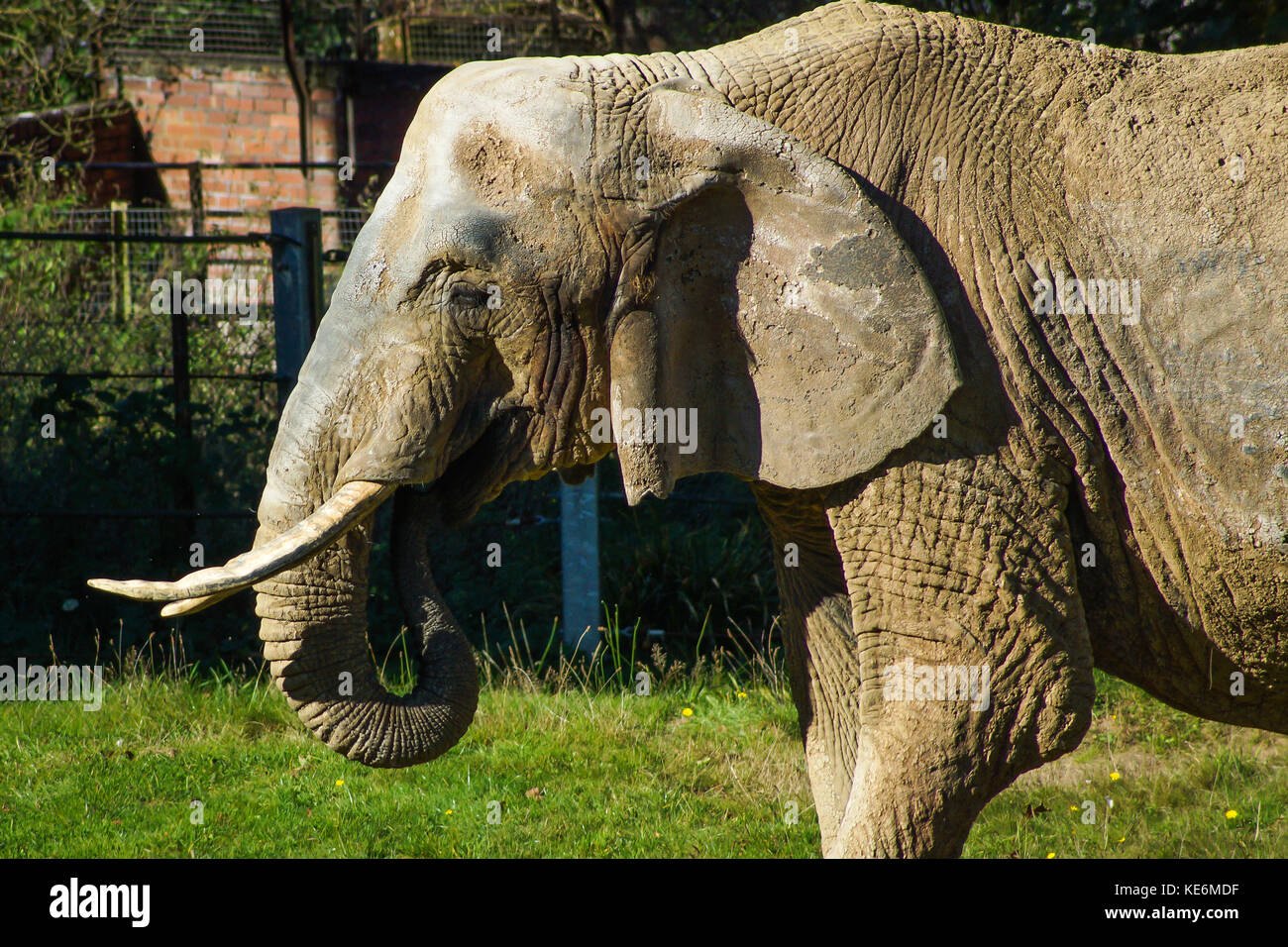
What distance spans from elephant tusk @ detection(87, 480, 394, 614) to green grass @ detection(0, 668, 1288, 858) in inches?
87.1

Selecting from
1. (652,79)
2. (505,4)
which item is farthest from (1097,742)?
(505,4)

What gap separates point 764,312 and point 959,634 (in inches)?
34.3

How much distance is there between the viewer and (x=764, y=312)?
319cm

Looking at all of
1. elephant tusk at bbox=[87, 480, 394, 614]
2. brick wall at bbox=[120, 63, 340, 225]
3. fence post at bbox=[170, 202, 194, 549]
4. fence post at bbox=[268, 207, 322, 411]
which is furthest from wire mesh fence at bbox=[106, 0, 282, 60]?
elephant tusk at bbox=[87, 480, 394, 614]

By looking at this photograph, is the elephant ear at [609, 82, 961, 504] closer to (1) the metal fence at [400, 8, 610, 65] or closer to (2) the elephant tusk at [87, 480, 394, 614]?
(2) the elephant tusk at [87, 480, 394, 614]

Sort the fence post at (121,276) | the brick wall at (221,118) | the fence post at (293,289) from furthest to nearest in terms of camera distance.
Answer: the brick wall at (221,118) < the fence post at (121,276) < the fence post at (293,289)

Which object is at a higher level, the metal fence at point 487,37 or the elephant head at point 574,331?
the metal fence at point 487,37

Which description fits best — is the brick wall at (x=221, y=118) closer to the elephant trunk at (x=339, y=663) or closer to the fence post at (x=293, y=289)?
the fence post at (x=293, y=289)

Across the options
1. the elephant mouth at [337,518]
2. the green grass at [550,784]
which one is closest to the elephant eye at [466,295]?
the elephant mouth at [337,518]

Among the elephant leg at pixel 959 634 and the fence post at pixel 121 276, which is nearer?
the elephant leg at pixel 959 634

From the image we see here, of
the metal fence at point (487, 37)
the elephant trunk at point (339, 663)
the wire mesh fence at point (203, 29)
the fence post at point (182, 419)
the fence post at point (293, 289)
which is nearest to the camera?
the elephant trunk at point (339, 663)

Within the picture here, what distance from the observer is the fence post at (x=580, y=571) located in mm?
6773

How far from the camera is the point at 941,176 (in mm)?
3178

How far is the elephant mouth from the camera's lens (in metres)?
3.04
